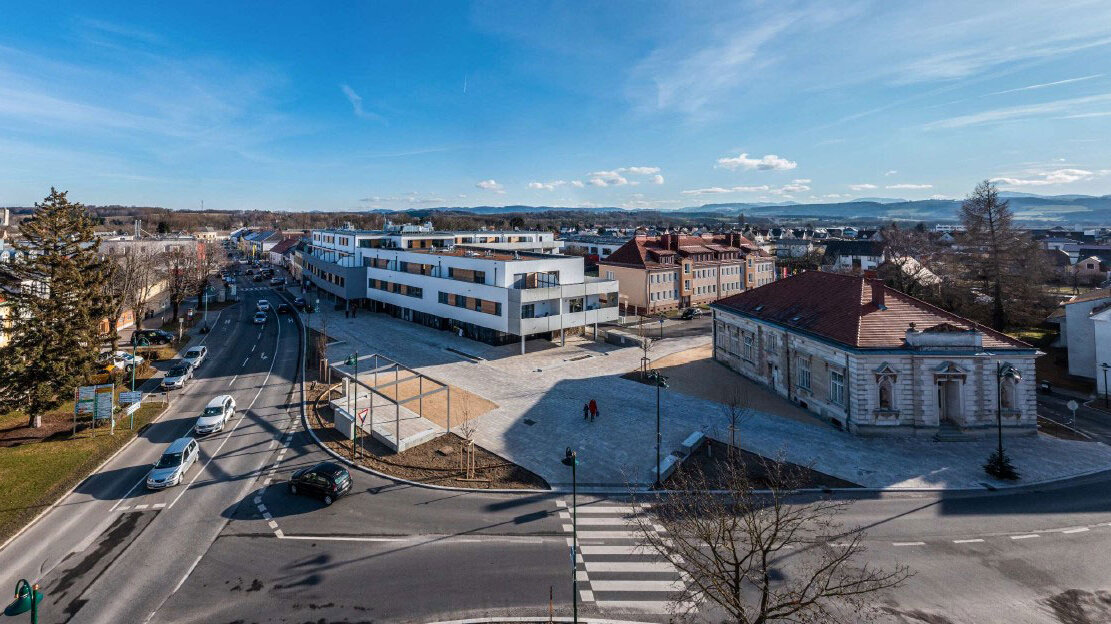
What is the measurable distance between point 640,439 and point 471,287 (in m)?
30.3

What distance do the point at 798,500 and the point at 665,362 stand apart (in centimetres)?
2558

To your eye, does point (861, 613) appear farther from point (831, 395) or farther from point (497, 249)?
point (497, 249)

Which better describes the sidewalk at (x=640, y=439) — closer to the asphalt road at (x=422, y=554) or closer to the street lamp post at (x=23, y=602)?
the asphalt road at (x=422, y=554)

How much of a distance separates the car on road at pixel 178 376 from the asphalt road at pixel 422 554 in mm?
14453

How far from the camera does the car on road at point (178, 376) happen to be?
39.5 metres

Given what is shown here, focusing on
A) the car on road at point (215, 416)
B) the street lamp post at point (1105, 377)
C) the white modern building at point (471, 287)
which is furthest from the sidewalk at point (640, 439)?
the car on road at point (215, 416)

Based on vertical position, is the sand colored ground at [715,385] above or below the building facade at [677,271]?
below

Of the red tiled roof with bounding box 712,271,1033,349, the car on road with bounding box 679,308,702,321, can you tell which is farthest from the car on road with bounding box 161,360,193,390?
the car on road with bounding box 679,308,702,321

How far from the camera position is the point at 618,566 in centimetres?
1900

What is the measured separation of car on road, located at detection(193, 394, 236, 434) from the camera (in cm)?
3133

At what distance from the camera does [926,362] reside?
101ft

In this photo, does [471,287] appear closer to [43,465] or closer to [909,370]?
[43,465]

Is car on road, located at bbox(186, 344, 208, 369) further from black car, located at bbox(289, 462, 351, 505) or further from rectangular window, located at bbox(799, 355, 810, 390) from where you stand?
rectangular window, located at bbox(799, 355, 810, 390)

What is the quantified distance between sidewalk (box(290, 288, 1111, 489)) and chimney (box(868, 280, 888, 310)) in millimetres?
9356
